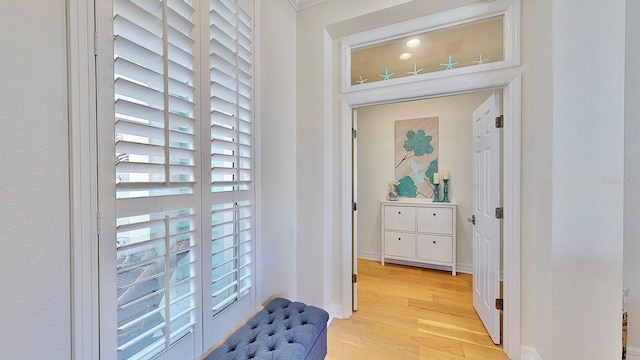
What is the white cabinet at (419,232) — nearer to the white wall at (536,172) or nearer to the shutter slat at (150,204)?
the white wall at (536,172)

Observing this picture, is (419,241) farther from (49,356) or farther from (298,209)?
(49,356)

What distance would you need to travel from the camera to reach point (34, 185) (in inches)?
29.1

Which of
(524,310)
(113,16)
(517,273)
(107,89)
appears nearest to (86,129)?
(107,89)

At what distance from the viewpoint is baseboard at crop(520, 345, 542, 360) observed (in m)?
1.69

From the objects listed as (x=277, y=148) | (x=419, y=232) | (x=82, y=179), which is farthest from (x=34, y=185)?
(x=419, y=232)

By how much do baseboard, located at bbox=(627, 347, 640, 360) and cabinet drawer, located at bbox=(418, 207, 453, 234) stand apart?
1.76m

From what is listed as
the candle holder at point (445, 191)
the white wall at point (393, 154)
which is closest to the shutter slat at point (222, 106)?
the white wall at point (393, 154)

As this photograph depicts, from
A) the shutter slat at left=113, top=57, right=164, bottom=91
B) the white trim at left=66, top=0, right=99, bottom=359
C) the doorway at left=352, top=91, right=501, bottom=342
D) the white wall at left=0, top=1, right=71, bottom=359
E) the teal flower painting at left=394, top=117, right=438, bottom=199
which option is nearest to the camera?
the white wall at left=0, top=1, right=71, bottom=359

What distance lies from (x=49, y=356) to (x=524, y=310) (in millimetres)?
2587

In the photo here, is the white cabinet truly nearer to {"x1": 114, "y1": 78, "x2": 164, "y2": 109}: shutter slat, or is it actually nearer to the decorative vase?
the decorative vase

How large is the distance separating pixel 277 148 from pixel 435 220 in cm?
252

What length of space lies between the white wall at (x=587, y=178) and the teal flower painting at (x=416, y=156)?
213 centimetres

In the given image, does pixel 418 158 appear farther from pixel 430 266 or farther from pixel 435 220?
pixel 430 266

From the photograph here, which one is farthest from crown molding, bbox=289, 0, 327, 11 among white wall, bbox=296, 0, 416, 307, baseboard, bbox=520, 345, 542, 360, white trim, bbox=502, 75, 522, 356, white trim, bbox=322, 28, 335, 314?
baseboard, bbox=520, 345, 542, 360
